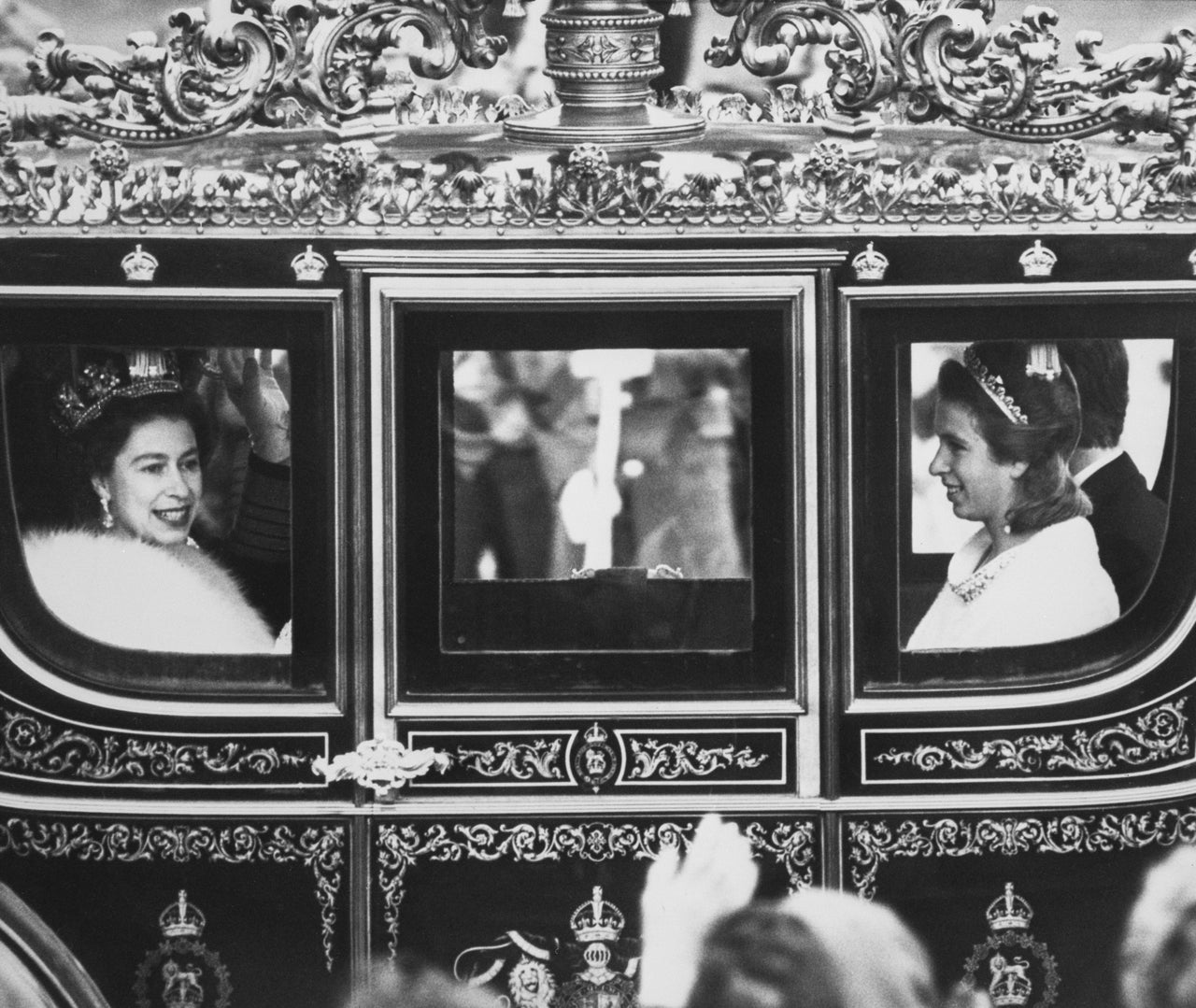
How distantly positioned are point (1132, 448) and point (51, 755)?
261 centimetres

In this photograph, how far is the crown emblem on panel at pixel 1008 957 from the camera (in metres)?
4.38

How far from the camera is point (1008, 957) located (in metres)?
4.39

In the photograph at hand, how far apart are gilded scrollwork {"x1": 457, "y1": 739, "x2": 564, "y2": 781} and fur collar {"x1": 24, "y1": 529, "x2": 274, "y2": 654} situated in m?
0.55

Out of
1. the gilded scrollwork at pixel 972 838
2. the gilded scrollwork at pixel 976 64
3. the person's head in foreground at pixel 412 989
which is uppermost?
the gilded scrollwork at pixel 976 64

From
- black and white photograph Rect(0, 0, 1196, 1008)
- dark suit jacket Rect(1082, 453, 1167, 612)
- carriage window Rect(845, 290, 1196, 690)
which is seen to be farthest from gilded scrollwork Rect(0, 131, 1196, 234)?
dark suit jacket Rect(1082, 453, 1167, 612)

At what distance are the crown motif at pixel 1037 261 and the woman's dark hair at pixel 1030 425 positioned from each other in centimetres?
17

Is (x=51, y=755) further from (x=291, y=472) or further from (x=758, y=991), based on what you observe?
(x=758, y=991)

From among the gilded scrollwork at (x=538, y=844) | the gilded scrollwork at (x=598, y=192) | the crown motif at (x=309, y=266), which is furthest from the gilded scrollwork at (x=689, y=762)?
the crown motif at (x=309, y=266)

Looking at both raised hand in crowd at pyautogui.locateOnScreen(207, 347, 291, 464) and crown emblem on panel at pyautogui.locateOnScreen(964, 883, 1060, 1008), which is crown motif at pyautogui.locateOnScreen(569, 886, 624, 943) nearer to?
crown emblem on panel at pyautogui.locateOnScreen(964, 883, 1060, 1008)

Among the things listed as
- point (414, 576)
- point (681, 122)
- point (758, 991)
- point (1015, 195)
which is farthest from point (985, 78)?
point (758, 991)

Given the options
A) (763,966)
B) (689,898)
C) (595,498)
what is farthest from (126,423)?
(763,966)

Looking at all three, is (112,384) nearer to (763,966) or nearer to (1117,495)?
(763,966)

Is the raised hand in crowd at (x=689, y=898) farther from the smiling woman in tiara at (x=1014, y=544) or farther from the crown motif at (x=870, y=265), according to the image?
the crown motif at (x=870, y=265)

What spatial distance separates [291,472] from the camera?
434cm
